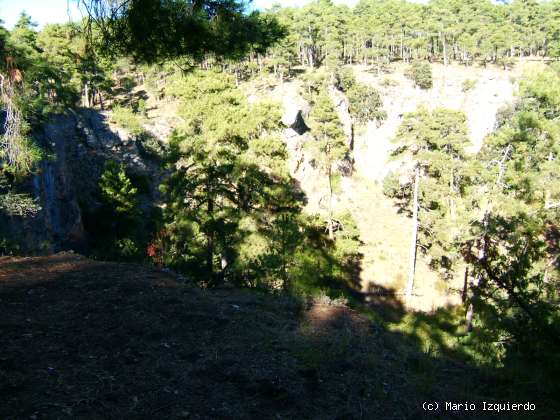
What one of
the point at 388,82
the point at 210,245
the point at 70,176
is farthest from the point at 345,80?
the point at 210,245

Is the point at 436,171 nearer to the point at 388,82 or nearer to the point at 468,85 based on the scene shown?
the point at 388,82

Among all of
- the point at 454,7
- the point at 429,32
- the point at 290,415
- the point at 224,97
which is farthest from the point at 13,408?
the point at 454,7

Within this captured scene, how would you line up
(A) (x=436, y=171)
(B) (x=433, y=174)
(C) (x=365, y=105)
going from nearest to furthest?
(A) (x=436, y=171) < (B) (x=433, y=174) < (C) (x=365, y=105)

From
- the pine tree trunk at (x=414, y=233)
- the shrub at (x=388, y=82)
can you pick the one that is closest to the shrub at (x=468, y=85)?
the shrub at (x=388, y=82)

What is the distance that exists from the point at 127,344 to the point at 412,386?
175 inches

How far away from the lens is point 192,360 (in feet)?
19.4

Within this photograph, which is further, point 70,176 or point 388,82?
point 388,82

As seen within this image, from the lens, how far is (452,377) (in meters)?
6.95

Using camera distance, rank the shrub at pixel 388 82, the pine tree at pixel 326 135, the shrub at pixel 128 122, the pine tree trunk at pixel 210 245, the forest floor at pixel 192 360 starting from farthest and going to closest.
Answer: the shrub at pixel 388 82
the shrub at pixel 128 122
the pine tree at pixel 326 135
the pine tree trunk at pixel 210 245
the forest floor at pixel 192 360

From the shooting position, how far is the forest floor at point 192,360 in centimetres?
479

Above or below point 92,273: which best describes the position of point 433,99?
above

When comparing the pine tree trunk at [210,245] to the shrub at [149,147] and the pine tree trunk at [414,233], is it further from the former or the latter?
the shrub at [149,147]

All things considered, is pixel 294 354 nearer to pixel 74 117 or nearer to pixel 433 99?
pixel 74 117

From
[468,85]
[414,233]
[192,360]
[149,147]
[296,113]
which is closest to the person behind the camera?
[192,360]
